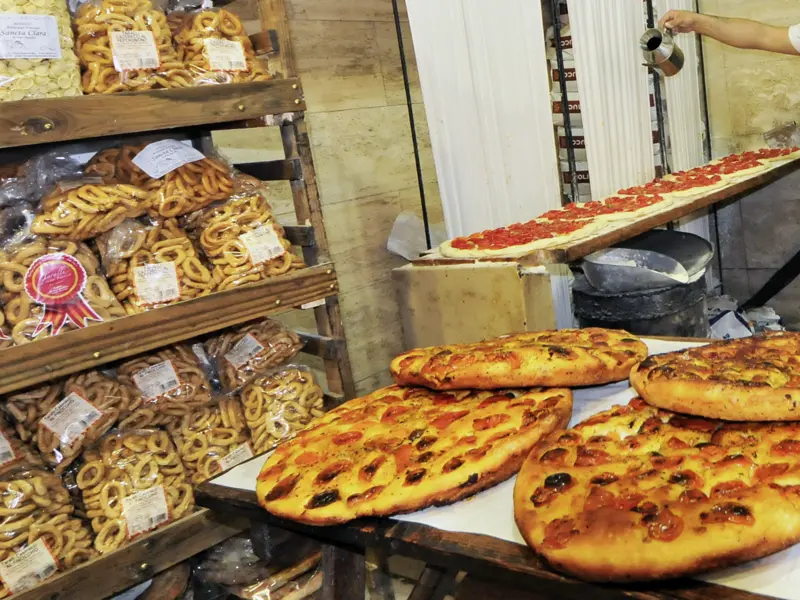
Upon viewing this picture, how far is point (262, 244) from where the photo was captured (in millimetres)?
2361

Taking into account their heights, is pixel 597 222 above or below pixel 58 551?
above

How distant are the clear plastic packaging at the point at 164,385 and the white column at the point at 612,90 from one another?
285cm

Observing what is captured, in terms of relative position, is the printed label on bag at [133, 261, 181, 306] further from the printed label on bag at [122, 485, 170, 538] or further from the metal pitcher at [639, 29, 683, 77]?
the metal pitcher at [639, 29, 683, 77]

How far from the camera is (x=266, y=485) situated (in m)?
1.53

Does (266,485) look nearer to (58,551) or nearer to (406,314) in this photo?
(58,551)

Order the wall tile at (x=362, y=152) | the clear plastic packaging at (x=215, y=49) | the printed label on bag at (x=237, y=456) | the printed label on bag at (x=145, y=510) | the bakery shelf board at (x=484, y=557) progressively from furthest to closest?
the wall tile at (x=362, y=152)
the printed label on bag at (x=237, y=456)
the clear plastic packaging at (x=215, y=49)
the printed label on bag at (x=145, y=510)
the bakery shelf board at (x=484, y=557)

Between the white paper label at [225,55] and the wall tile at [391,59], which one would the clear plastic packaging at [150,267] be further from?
the wall tile at [391,59]

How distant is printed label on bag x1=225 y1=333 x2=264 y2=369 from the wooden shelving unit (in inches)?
8.5

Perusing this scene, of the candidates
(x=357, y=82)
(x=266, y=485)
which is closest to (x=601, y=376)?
(x=266, y=485)

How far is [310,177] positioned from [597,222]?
1633mm

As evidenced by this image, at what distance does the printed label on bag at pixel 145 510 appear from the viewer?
216 cm

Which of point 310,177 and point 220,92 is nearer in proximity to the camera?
point 220,92

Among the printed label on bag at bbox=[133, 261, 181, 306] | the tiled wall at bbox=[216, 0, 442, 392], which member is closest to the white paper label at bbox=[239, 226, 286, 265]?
the printed label on bag at bbox=[133, 261, 181, 306]

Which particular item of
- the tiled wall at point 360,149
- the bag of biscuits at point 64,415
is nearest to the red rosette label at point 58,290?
the bag of biscuits at point 64,415
